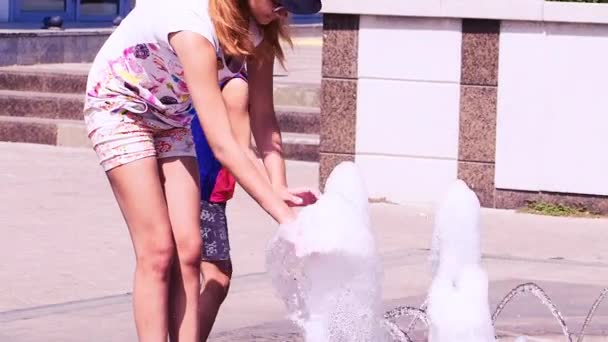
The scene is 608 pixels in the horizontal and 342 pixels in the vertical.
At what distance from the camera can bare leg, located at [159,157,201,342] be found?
16.4 ft

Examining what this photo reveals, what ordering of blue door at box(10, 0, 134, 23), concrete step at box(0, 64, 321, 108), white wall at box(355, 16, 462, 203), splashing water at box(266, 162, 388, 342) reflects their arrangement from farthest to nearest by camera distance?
1. blue door at box(10, 0, 134, 23)
2. concrete step at box(0, 64, 321, 108)
3. white wall at box(355, 16, 462, 203)
4. splashing water at box(266, 162, 388, 342)

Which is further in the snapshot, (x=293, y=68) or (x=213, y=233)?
(x=293, y=68)

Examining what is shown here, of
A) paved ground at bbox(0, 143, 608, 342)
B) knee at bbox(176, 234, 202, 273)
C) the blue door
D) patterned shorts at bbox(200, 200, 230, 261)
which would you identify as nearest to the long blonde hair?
knee at bbox(176, 234, 202, 273)

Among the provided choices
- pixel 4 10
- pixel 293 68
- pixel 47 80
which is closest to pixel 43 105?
pixel 47 80

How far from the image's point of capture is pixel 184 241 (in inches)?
197

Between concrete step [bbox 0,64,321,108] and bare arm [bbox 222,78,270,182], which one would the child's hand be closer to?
bare arm [bbox 222,78,270,182]

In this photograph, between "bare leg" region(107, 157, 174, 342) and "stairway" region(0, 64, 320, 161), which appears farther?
"stairway" region(0, 64, 320, 161)

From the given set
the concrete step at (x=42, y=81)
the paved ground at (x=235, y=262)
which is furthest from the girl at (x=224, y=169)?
the concrete step at (x=42, y=81)

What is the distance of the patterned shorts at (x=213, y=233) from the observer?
219 inches

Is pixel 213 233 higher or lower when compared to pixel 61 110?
higher

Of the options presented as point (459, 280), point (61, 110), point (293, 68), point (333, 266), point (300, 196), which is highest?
point (300, 196)

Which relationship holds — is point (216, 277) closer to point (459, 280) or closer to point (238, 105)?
point (238, 105)

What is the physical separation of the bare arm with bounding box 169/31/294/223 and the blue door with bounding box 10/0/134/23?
15243 millimetres

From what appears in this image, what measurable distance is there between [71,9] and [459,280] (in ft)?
52.0
